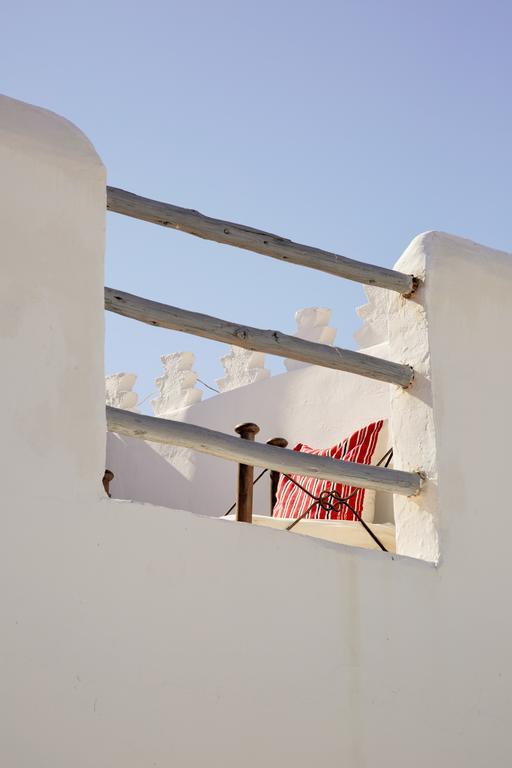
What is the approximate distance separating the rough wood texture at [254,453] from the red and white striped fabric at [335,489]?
1.77 metres

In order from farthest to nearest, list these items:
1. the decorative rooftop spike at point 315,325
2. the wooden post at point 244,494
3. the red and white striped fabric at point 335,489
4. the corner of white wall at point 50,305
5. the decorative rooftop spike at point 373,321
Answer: the decorative rooftop spike at point 315,325
the decorative rooftop spike at point 373,321
the red and white striped fabric at point 335,489
the wooden post at point 244,494
the corner of white wall at point 50,305

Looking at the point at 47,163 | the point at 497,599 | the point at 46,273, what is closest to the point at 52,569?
the point at 46,273

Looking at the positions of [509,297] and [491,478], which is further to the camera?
[509,297]

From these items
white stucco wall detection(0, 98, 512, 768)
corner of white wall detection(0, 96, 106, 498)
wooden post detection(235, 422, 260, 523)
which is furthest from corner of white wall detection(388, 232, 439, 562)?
corner of white wall detection(0, 96, 106, 498)

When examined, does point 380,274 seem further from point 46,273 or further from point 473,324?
point 46,273

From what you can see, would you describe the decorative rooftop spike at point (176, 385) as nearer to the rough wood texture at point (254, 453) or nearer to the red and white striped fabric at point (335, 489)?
the red and white striped fabric at point (335, 489)

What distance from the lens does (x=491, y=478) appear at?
13.4ft

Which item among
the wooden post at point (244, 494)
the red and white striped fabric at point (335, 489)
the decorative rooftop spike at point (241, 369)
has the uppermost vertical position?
the decorative rooftop spike at point (241, 369)

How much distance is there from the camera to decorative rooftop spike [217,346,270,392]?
293 inches

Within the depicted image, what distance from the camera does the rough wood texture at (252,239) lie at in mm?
3834

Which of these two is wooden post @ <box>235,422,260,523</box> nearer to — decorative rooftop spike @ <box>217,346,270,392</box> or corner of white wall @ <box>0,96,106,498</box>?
corner of white wall @ <box>0,96,106,498</box>

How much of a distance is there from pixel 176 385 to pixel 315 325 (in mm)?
1148

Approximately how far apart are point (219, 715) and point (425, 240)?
73.5 inches

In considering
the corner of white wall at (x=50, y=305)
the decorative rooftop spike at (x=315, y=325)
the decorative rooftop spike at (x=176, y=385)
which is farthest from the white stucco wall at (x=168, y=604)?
the decorative rooftop spike at (x=176, y=385)
